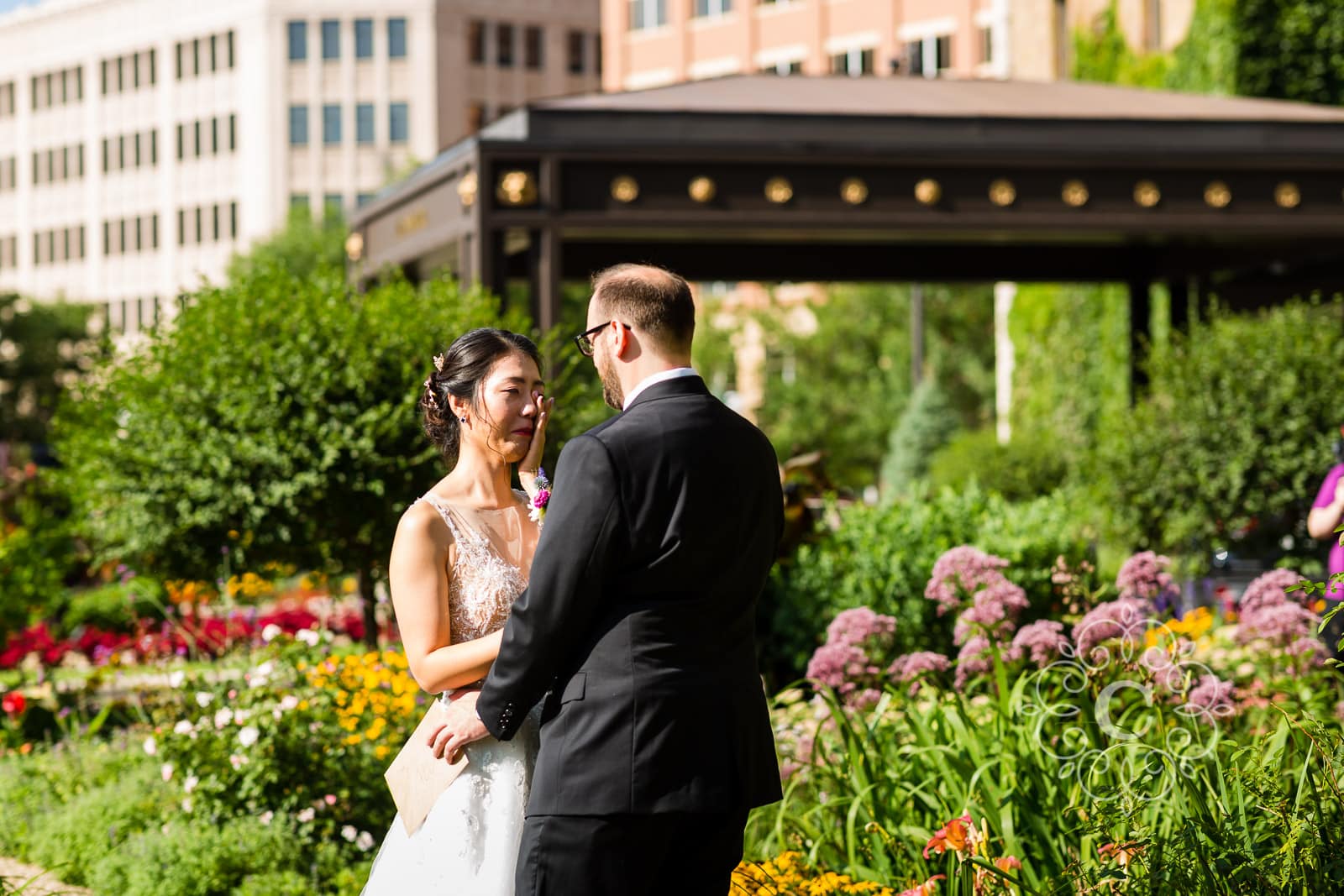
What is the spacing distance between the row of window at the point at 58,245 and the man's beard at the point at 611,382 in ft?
247

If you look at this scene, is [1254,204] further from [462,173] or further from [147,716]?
[147,716]

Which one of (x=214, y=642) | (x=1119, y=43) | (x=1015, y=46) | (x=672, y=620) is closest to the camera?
(x=672, y=620)

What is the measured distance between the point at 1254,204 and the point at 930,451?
30607 mm

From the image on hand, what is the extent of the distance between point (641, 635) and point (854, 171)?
24.2 feet

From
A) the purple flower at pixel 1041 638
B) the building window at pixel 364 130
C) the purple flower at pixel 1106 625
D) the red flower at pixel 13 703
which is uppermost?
the building window at pixel 364 130

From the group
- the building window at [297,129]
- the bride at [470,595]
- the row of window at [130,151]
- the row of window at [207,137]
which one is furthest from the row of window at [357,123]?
the bride at [470,595]

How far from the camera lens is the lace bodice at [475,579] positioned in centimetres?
365

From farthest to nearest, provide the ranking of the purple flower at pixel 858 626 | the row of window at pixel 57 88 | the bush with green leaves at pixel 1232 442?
the row of window at pixel 57 88 < the bush with green leaves at pixel 1232 442 < the purple flower at pixel 858 626

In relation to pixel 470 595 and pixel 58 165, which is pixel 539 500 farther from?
pixel 58 165

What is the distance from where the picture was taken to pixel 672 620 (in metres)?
3.20

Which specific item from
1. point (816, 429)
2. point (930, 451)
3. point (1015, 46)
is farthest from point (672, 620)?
point (816, 429)

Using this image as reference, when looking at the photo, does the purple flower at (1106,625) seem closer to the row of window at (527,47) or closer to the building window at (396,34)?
the building window at (396,34)

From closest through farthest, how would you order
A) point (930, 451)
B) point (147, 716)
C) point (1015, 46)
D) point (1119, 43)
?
point (147, 716), point (1119, 43), point (1015, 46), point (930, 451)

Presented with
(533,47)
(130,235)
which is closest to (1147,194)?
(533,47)
